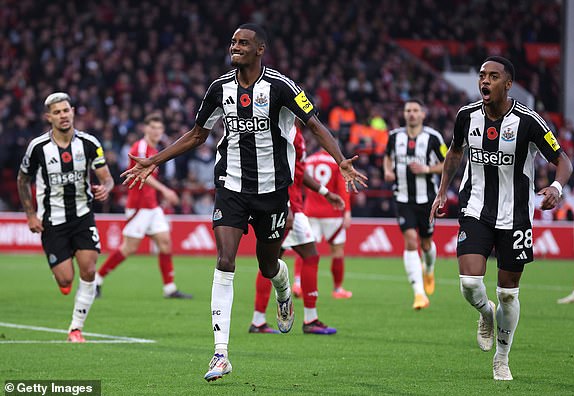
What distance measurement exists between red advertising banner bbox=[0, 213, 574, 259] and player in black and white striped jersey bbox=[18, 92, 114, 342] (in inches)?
566

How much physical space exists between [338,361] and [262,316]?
7.80 feet

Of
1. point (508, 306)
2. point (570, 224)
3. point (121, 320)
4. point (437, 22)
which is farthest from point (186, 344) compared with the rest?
point (437, 22)

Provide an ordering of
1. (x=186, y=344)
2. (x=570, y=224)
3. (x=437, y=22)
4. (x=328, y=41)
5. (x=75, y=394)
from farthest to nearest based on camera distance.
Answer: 1. (x=437, y=22)
2. (x=328, y=41)
3. (x=570, y=224)
4. (x=186, y=344)
5. (x=75, y=394)

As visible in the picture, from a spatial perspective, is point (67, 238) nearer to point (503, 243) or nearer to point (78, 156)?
point (78, 156)

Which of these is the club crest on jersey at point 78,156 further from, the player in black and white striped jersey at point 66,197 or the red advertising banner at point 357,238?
the red advertising banner at point 357,238

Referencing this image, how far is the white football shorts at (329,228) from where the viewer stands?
16.2m

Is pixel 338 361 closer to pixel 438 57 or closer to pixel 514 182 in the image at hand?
pixel 514 182

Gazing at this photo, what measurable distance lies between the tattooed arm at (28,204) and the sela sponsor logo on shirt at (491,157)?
4.83 metres

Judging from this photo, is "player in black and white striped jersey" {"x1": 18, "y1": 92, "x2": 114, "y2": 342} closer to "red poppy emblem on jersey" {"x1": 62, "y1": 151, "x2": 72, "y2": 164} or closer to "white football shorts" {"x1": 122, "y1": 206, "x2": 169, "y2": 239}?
"red poppy emblem on jersey" {"x1": 62, "y1": 151, "x2": 72, "y2": 164}

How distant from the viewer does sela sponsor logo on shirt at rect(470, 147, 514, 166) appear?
825 cm

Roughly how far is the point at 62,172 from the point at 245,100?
3330 millimetres

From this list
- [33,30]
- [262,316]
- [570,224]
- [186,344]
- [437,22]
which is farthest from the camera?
[437,22]

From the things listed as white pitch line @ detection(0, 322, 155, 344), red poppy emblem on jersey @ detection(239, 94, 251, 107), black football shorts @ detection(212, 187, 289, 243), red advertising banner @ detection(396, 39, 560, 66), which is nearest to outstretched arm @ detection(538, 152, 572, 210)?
black football shorts @ detection(212, 187, 289, 243)

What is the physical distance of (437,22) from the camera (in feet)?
125
